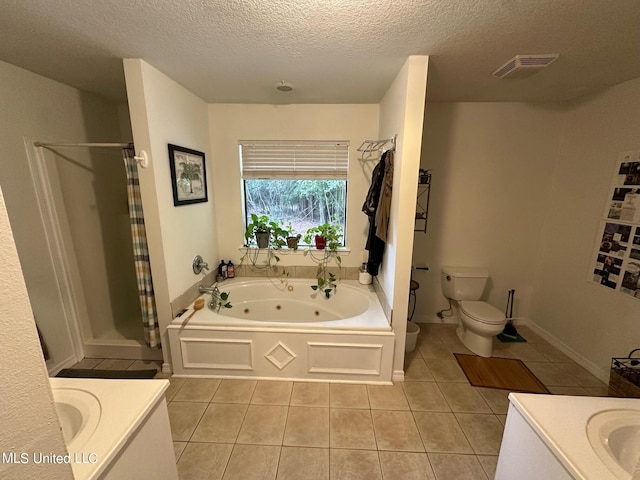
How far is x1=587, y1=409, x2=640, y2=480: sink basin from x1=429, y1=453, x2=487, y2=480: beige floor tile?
841mm

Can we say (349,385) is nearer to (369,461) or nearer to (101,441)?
(369,461)

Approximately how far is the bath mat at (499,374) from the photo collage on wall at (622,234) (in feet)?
3.09

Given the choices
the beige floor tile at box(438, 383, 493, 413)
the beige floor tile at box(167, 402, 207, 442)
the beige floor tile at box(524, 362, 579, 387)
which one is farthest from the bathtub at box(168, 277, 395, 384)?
the beige floor tile at box(524, 362, 579, 387)

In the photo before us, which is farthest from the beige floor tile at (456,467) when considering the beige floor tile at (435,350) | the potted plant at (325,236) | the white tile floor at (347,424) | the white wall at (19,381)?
the potted plant at (325,236)

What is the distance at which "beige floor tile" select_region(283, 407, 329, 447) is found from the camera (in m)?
1.64

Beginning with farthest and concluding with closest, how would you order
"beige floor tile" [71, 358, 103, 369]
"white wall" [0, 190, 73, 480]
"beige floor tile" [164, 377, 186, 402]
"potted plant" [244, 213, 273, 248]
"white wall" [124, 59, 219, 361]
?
"potted plant" [244, 213, 273, 248] → "beige floor tile" [71, 358, 103, 369] → "beige floor tile" [164, 377, 186, 402] → "white wall" [124, 59, 219, 361] → "white wall" [0, 190, 73, 480]

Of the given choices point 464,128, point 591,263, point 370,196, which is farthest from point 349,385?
point 464,128

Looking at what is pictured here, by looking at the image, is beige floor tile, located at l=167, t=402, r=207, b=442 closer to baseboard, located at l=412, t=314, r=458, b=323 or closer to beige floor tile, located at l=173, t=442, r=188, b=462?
beige floor tile, located at l=173, t=442, r=188, b=462

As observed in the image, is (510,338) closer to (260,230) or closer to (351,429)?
(351,429)

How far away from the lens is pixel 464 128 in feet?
8.69

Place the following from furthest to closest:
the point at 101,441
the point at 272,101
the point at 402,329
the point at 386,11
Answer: the point at 272,101
the point at 402,329
the point at 386,11
the point at 101,441

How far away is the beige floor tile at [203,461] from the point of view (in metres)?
1.46

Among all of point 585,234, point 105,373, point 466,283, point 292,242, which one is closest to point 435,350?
point 466,283

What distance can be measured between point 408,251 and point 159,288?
1.89m
